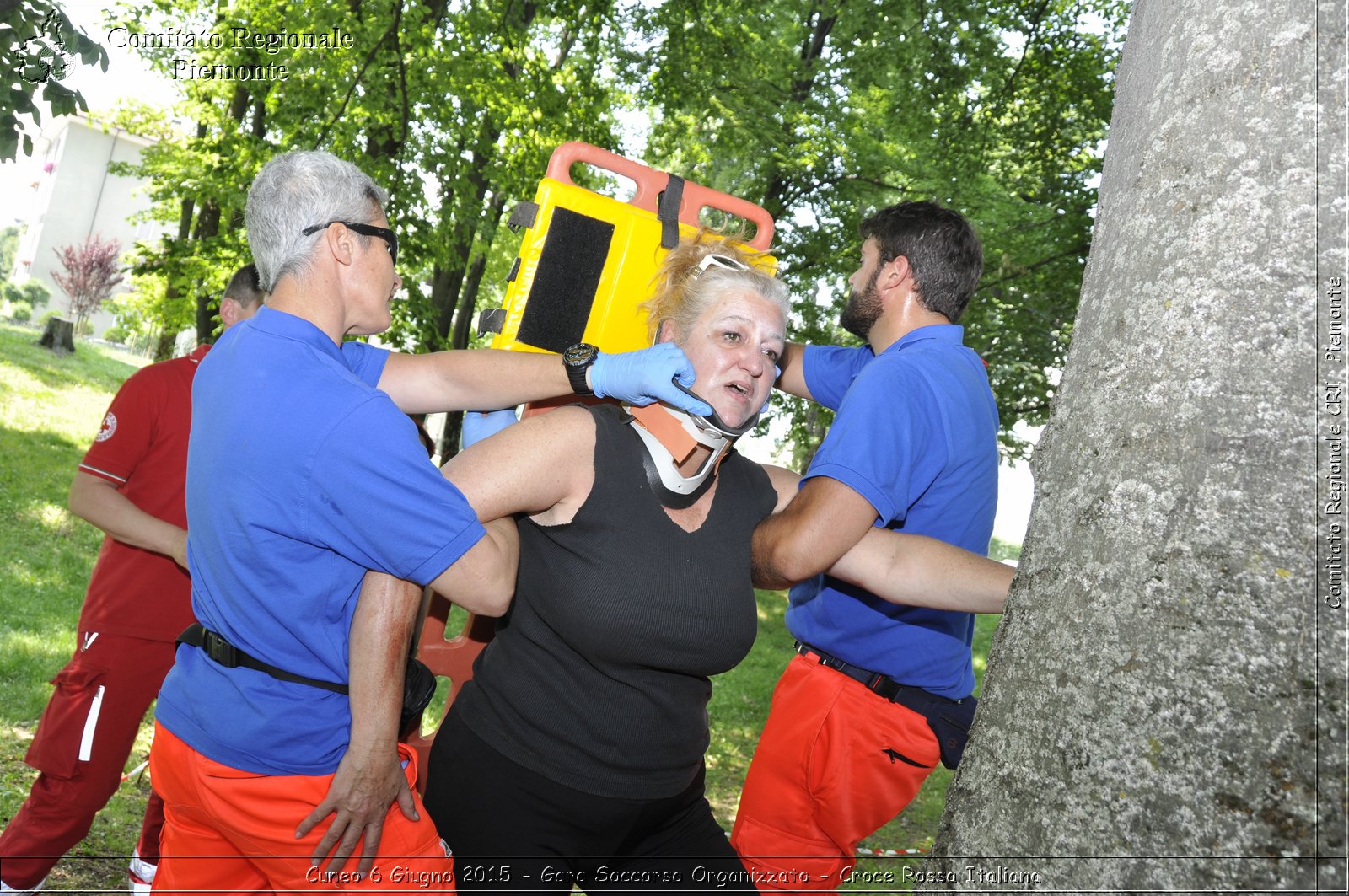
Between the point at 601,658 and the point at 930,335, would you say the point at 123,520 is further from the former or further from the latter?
the point at 930,335

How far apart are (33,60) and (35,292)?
46185 millimetres

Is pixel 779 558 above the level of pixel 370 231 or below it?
below

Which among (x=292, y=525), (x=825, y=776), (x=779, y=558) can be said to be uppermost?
(x=779, y=558)

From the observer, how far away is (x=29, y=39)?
4.11 metres

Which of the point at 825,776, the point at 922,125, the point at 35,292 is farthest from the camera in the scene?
the point at 35,292

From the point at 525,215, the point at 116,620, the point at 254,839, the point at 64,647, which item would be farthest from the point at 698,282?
the point at 64,647

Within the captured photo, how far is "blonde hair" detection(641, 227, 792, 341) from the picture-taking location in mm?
2676

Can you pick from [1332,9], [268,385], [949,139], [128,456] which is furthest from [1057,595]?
[949,139]

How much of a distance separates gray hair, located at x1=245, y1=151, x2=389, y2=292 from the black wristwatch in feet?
2.06

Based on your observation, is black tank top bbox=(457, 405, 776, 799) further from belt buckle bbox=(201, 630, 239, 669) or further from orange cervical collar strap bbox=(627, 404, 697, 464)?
belt buckle bbox=(201, 630, 239, 669)

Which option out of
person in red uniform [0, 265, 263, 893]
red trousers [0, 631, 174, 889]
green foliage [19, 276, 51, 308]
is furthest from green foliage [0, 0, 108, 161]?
green foliage [19, 276, 51, 308]

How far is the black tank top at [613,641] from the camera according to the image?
224 centimetres

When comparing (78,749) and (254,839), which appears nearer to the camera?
(254,839)

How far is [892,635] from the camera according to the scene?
2955 mm
